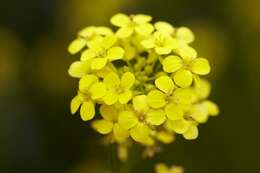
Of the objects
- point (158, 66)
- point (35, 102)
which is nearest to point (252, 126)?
point (35, 102)

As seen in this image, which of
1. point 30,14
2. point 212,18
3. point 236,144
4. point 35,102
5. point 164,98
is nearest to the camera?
point 164,98

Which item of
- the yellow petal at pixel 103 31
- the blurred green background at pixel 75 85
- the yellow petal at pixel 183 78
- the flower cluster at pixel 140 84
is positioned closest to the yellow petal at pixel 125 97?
the flower cluster at pixel 140 84

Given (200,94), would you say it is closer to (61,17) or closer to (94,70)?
(94,70)

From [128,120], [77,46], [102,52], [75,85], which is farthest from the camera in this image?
[75,85]

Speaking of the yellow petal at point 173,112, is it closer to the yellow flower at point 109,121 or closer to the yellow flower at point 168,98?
the yellow flower at point 168,98

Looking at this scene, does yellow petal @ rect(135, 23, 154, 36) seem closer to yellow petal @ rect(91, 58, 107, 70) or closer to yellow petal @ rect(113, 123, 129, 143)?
yellow petal @ rect(91, 58, 107, 70)

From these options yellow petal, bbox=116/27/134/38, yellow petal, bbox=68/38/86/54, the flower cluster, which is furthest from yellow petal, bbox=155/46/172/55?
yellow petal, bbox=68/38/86/54

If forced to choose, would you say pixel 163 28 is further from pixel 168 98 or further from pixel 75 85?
pixel 75 85

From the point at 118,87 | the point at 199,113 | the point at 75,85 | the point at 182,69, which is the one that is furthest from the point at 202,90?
the point at 75,85
